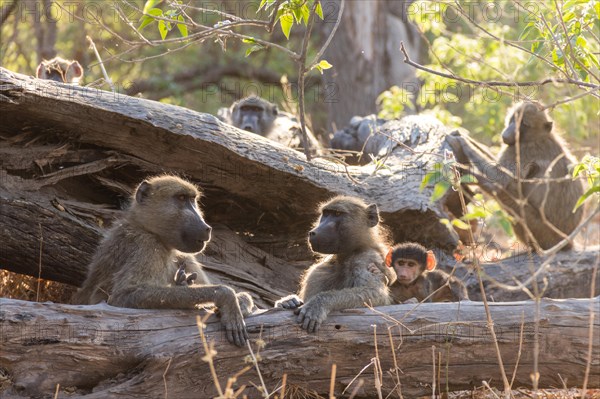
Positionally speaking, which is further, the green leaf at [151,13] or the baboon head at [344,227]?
the baboon head at [344,227]

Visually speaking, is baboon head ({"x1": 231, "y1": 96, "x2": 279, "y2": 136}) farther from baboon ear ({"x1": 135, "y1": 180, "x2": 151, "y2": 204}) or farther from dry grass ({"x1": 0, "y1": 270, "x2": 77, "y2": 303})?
baboon ear ({"x1": 135, "y1": 180, "x2": 151, "y2": 204})

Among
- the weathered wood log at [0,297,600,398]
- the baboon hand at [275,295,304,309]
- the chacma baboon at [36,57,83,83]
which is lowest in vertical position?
the weathered wood log at [0,297,600,398]

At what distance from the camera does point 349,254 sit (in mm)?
5457

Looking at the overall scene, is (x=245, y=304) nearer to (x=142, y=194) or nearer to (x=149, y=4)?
(x=142, y=194)

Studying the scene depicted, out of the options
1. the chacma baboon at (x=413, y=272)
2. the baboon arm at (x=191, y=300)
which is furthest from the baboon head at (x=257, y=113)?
the baboon arm at (x=191, y=300)

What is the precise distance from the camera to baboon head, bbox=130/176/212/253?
4816 millimetres

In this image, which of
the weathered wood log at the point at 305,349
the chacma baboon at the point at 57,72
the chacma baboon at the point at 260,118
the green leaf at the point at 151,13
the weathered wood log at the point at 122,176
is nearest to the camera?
the weathered wood log at the point at 305,349

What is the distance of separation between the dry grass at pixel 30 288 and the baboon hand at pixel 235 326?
6.96 ft

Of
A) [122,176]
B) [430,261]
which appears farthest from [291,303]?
[122,176]

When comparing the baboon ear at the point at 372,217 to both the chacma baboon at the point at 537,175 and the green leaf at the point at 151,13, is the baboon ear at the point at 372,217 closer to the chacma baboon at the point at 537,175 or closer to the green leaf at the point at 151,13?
the green leaf at the point at 151,13

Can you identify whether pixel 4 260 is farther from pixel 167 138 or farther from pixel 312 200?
pixel 312 200

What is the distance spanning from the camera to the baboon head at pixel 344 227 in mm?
5289

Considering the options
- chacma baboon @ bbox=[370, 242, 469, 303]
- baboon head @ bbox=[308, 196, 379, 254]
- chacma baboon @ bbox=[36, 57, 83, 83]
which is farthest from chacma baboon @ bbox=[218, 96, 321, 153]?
baboon head @ bbox=[308, 196, 379, 254]

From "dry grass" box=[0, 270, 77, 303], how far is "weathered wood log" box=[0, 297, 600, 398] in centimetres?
190
